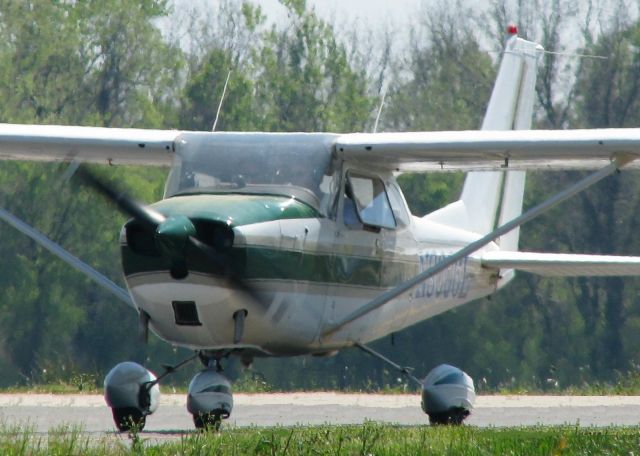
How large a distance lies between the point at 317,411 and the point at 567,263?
3033mm

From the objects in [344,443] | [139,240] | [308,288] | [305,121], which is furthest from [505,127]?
[305,121]

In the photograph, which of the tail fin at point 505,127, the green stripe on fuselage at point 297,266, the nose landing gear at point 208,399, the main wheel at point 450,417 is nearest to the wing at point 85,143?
the green stripe on fuselage at point 297,266

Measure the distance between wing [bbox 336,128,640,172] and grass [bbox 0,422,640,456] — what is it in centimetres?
352

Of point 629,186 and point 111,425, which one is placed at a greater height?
point 629,186

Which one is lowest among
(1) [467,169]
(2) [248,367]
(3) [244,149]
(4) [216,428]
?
(4) [216,428]

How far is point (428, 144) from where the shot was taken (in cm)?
1403

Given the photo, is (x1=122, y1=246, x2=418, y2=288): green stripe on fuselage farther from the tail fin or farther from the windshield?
the tail fin

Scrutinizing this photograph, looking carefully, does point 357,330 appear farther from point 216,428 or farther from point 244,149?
point 216,428

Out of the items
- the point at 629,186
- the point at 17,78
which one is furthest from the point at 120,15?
the point at 629,186

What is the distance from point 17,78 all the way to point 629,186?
1876 centimetres

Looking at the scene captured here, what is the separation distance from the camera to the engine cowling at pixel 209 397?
40.5 ft

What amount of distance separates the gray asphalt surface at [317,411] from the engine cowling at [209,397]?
20 centimetres

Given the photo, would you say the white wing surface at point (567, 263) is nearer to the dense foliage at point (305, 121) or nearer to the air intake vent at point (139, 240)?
the air intake vent at point (139, 240)

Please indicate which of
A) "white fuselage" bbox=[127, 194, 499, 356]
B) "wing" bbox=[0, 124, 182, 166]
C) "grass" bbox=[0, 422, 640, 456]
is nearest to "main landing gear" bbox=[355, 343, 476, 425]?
"white fuselage" bbox=[127, 194, 499, 356]
